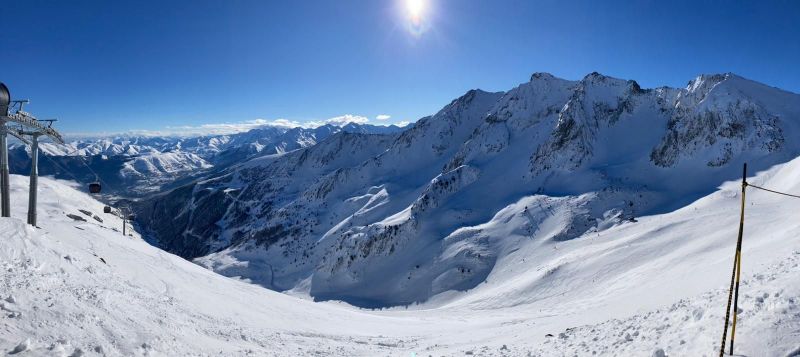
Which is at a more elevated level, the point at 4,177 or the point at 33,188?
the point at 4,177

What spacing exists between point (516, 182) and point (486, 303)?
44165mm

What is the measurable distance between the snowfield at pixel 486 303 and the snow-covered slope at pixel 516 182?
10.9 meters

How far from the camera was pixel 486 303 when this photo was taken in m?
47.5

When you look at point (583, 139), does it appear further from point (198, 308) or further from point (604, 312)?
point (198, 308)

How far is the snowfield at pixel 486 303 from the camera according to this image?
12.5 meters

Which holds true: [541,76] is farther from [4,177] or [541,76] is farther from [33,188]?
[4,177]

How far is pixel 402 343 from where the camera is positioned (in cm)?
2425

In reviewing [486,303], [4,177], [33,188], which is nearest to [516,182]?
[486,303]

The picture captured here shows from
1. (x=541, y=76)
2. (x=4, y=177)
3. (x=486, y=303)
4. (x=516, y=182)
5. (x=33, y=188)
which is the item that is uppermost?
(x=541, y=76)

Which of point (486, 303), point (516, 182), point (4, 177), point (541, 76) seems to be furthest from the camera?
point (541, 76)

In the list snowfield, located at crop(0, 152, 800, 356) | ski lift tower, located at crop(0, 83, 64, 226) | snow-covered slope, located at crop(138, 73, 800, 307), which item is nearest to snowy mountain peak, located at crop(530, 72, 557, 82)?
snow-covered slope, located at crop(138, 73, 800, 307)

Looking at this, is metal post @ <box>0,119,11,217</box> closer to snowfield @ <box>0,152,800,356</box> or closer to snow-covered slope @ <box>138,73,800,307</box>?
snowfield @ <box>0,152,800,356</box>

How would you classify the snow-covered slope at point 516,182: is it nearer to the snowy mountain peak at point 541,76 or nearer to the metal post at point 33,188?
the snowy mountain peak at point 541,76

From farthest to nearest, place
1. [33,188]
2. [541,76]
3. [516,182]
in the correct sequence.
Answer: [541,76]
[516,182]
[33,188]
